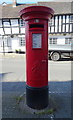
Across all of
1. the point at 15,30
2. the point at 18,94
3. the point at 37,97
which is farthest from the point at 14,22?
the point at 37,97

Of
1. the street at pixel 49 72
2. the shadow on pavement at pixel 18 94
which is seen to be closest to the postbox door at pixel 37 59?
the shadow on pavement at pixel 18 94

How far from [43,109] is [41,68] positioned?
1.03m

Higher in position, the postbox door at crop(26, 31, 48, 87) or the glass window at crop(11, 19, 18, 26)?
the glass window at crop(11, 19, 18, 26)

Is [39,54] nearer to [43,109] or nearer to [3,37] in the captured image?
[43,109]

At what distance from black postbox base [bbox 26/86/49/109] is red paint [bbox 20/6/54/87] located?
0.39ft

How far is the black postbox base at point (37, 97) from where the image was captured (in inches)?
124

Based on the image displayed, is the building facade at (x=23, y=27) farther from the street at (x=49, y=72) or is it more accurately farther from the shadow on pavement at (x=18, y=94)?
the shadow on pavement at (x=18, y=94)

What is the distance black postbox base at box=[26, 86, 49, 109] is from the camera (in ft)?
10.4

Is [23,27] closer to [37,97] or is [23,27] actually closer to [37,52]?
[37,52]

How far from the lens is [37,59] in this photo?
3.06 meters

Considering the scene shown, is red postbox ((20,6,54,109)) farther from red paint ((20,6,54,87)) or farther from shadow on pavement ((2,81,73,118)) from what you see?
shadow on pavement ((2,81,73,118))

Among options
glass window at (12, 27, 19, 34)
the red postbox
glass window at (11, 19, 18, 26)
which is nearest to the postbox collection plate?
the red postbox

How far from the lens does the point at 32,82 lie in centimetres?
321

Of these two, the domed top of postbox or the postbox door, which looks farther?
the postbox door
